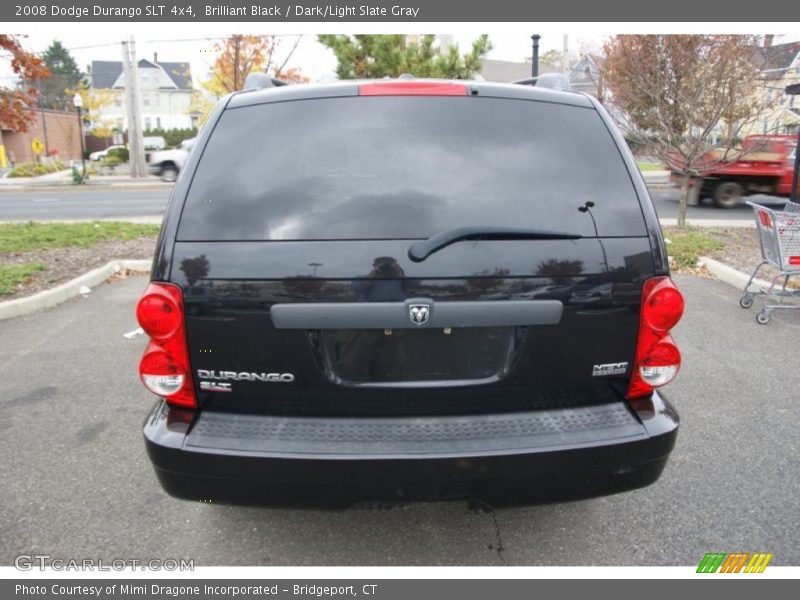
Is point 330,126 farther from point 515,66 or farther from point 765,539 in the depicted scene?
point 515,66

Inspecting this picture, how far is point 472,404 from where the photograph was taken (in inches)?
84.0

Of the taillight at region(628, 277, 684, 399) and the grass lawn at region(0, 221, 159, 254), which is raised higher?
the taillight at region(628, 277, 684, 399)

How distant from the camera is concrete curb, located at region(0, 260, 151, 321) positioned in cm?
580

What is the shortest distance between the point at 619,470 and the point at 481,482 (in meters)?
0.52

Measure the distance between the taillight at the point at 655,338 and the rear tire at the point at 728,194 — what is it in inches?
617

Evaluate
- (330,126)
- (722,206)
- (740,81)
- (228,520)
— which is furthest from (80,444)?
(722,206)

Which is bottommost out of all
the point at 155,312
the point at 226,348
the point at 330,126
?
the point at 226,348

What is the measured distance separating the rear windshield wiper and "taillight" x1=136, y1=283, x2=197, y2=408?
87 centimetres

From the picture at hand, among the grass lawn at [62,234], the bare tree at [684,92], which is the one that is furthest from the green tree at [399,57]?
the grass lawn at [62,234]

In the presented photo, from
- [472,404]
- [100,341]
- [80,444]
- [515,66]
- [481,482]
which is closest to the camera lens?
[481,482]

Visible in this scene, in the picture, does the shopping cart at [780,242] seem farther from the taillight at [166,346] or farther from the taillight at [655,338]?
the taillight at [166,346]

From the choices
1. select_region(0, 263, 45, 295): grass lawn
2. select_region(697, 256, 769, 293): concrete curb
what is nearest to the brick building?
select_region(0, 263, 45, 295): grass lawn

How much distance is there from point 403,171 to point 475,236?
38 cm

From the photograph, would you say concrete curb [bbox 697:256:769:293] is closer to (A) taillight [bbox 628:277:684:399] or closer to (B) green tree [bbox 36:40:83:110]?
(A) taillight [bbox 628:277:684:399]
